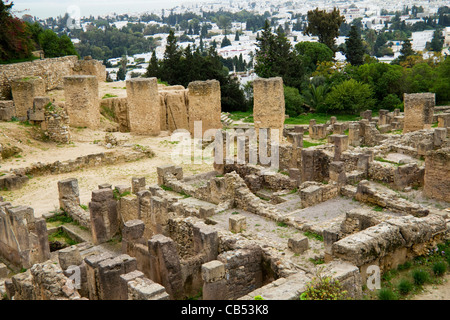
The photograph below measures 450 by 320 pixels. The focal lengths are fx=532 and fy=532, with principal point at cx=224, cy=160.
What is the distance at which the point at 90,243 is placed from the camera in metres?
14.9

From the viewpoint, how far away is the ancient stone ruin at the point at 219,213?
984 centimetres

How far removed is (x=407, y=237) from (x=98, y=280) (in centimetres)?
589

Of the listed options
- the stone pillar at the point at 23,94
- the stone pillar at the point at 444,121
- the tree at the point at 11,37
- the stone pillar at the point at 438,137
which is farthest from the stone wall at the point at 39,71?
the stone pillar at the point at 444,121

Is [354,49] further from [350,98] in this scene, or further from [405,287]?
[405,287]

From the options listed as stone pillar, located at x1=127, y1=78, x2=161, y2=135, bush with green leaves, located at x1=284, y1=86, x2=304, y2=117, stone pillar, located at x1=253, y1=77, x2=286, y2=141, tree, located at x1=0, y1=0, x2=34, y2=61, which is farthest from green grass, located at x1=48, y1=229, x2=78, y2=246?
bush with green leaves, located at x1=284, y1=86, x2=304, y2=117

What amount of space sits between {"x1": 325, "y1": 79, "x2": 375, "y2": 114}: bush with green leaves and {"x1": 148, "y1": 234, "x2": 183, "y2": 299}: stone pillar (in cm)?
2880

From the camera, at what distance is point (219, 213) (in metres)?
15.1

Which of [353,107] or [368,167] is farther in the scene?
[353,107]

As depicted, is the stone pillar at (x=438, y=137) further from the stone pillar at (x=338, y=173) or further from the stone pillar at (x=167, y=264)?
the stone pillar at (x=167, y=264)

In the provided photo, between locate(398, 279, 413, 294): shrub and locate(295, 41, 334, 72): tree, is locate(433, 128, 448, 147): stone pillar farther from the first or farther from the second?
locate(295, 41, 334, 72): tree

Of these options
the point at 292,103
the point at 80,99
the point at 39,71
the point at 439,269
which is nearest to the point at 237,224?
the point at 439,269

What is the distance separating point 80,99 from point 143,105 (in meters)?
3.04

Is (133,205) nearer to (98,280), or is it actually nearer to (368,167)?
(98,280)

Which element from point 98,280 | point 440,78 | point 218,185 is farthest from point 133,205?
point 440,78
